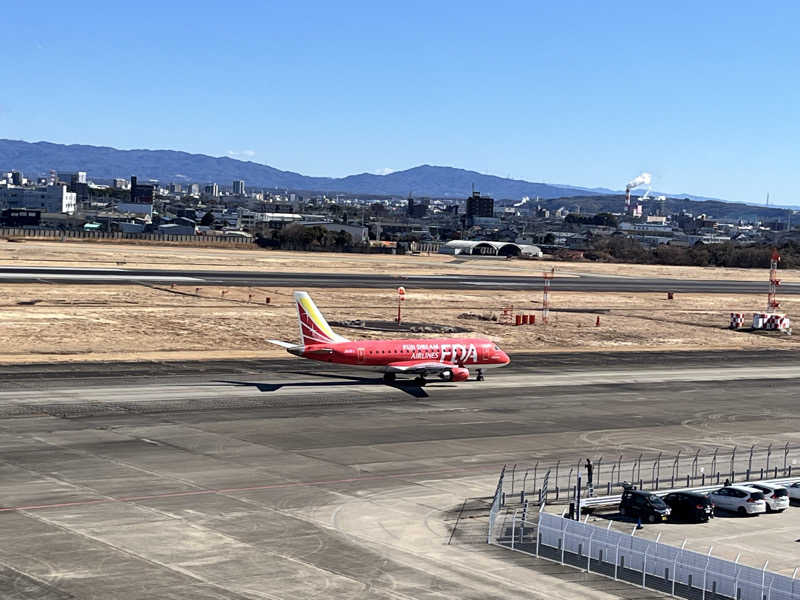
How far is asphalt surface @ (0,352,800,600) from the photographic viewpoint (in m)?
37.1

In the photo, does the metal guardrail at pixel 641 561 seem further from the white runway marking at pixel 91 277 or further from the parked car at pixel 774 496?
the white runway marking at pixel 91 277

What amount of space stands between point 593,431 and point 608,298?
92.9 meters

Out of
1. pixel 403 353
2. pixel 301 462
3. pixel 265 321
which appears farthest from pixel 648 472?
pixel 265 321

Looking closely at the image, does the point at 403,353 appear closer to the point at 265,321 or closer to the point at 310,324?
the point at 310,324

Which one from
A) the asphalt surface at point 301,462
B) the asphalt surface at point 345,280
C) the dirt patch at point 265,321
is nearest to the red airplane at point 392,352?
the asphalt surface at point 301,462

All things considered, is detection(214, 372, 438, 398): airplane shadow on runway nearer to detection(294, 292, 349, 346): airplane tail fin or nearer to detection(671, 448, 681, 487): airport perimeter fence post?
detection(294, 292, 349, 346): airplane tail fin

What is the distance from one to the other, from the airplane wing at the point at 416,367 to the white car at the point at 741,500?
31.3 meters

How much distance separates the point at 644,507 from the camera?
154ft

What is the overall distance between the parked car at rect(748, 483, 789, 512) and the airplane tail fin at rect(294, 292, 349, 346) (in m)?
33.9

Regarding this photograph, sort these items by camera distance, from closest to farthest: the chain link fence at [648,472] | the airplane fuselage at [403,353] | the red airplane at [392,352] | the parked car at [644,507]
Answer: the parked car at [644,507], the chain link fence at [648,472], the red airplane at [392,352], the airplane fuselage at [403,353]

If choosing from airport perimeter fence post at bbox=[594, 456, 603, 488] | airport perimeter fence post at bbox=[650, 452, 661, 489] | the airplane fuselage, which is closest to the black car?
airport perimeter fence post at bbox=[650, 452, 661, 489]

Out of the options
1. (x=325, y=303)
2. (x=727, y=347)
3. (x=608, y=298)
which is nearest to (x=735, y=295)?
(x=608, y=298)

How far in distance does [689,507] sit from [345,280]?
115 meters

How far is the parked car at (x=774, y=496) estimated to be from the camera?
163ft
